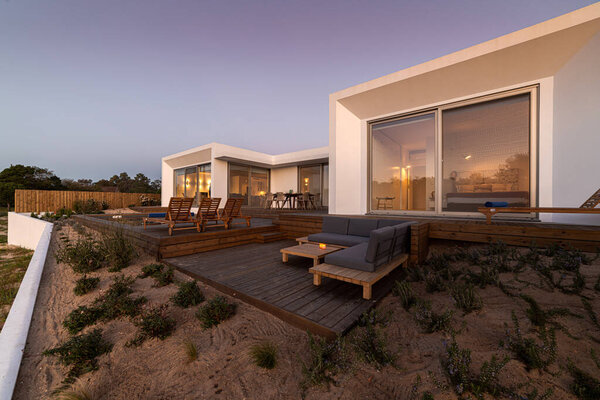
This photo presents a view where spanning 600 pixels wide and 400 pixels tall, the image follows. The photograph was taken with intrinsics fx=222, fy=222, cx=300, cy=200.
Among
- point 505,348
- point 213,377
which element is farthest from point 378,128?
point 213,377

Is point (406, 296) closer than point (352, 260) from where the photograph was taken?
Yes

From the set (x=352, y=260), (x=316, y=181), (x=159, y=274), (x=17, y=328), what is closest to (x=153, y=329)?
(x=159, y=274)

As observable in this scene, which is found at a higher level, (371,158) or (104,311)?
(371,158)

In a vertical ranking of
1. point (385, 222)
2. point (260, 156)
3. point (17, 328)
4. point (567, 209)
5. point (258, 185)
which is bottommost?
point (17, 328)

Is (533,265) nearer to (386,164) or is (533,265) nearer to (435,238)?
(435,238)

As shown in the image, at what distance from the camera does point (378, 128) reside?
6.41m

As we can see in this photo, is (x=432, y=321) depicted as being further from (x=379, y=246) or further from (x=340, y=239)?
(x=340, y=239)

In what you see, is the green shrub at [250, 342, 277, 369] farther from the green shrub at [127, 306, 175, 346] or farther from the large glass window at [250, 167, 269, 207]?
the large glass window at [250, 167, 269, 207]

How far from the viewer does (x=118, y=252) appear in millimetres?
3869

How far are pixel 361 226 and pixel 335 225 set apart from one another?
54 cm

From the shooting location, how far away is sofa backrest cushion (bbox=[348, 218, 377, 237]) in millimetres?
4012

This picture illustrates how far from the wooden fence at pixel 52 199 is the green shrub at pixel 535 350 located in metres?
19.7

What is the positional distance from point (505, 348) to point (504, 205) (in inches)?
146

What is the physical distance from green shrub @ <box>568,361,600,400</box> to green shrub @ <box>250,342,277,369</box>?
1.80 metres
